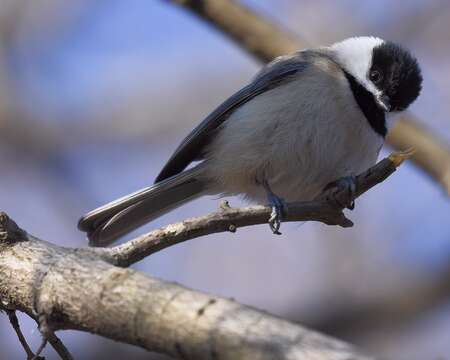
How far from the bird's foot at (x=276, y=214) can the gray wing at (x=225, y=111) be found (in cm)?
57

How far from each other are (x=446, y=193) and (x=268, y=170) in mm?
782

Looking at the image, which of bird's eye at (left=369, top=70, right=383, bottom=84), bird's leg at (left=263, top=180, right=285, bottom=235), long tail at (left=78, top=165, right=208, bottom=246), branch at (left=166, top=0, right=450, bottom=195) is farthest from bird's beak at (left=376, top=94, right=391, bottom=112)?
long tail at (left=78, top=165, right=208, bottom=246)

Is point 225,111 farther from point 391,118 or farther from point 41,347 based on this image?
point 41,347

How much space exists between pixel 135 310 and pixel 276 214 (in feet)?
4.00

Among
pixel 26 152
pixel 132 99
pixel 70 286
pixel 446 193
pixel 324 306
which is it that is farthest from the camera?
pixel 132 99

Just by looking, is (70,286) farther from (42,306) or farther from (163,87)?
(163,87)

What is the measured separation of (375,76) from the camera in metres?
3.65

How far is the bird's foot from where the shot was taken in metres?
2.71

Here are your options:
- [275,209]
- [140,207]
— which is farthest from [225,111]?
[275,209]

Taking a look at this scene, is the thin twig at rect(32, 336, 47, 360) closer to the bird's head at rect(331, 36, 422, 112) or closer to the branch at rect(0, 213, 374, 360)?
the branch at rect(0, 213, 374, 360)

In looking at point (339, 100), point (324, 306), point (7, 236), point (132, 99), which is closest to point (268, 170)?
point (339, 100)

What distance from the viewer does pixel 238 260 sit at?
18.4 feet

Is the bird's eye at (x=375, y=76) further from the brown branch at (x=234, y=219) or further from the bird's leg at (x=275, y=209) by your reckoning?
the brown branch at (x=234, y=219)

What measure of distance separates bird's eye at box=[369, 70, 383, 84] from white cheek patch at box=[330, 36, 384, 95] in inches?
1.2
